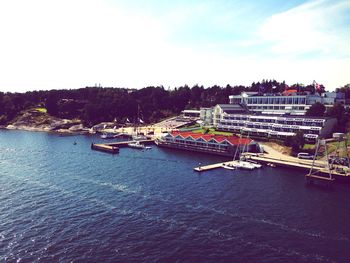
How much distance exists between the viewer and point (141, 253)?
180 ft

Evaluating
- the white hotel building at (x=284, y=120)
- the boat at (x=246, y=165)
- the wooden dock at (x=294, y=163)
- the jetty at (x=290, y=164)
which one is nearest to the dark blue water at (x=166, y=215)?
the boat at (x=246, y=165)

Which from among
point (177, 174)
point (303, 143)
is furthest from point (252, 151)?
point (177, 174)

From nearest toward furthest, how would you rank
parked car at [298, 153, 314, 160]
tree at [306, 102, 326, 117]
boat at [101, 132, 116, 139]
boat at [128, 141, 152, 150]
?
parked car at [298, 153, 314, 160], boat at [128, 141, 152, 150], tree at [306, 102, 326, 117], boat at [101, 132, 116, 139]

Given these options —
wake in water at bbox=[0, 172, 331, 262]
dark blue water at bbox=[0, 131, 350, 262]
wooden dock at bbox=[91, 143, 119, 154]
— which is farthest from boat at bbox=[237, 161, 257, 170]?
wooden dock at bbox=[91, 143, 119, 154]

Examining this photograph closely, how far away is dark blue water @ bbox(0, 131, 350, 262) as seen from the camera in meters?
55.7

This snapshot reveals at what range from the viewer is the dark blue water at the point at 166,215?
55.7 meters

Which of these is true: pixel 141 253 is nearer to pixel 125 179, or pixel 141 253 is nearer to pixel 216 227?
pixel 216 227

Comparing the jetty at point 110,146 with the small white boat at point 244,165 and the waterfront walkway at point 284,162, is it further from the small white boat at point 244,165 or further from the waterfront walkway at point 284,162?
the small white boat at point 244,165

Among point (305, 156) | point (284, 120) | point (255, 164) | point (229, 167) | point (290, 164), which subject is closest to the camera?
point (290, 164)

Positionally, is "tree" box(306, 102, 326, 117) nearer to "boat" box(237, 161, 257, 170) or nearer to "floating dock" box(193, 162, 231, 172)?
"boat" box(237, 161, 257, 170)

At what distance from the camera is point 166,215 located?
2793 inches

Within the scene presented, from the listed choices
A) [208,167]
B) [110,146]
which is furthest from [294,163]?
[110,146]

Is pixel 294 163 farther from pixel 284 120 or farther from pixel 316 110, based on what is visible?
pixel 316 110

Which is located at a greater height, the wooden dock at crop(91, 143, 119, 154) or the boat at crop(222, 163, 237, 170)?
the wooden dock at crop(91, 143, 119, 154)
